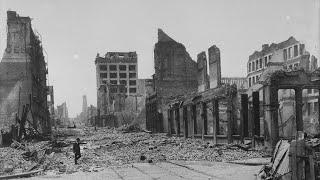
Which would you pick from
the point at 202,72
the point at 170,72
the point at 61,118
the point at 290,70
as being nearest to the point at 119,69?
the point at 61,118

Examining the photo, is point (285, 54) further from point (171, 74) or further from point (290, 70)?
point (290, 70)

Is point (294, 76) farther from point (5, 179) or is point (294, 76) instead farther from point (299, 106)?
point (5, 179)

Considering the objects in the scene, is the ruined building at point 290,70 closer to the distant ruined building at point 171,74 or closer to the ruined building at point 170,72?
the distant ruined building at point 171,74

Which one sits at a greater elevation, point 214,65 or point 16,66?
point 16,66

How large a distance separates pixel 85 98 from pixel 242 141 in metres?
154

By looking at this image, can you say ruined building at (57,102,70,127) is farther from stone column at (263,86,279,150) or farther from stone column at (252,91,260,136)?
stone column at (263,86,279,150)

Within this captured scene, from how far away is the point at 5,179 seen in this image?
13062 mm

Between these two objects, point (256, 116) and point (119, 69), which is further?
point (119, 69)

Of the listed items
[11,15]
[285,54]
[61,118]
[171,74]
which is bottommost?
[61,118]

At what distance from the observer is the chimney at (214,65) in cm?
3694

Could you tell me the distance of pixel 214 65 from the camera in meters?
37.6

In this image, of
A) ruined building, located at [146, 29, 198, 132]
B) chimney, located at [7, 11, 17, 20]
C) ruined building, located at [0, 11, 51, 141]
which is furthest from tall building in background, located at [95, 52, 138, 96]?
ruined building, located at [0, 11, 51, 141]

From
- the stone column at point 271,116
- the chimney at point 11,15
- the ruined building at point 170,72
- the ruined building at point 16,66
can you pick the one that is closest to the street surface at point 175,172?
the stone column at point 271,116

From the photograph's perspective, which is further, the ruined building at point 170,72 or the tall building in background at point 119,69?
the tall building in background at point 119,69
